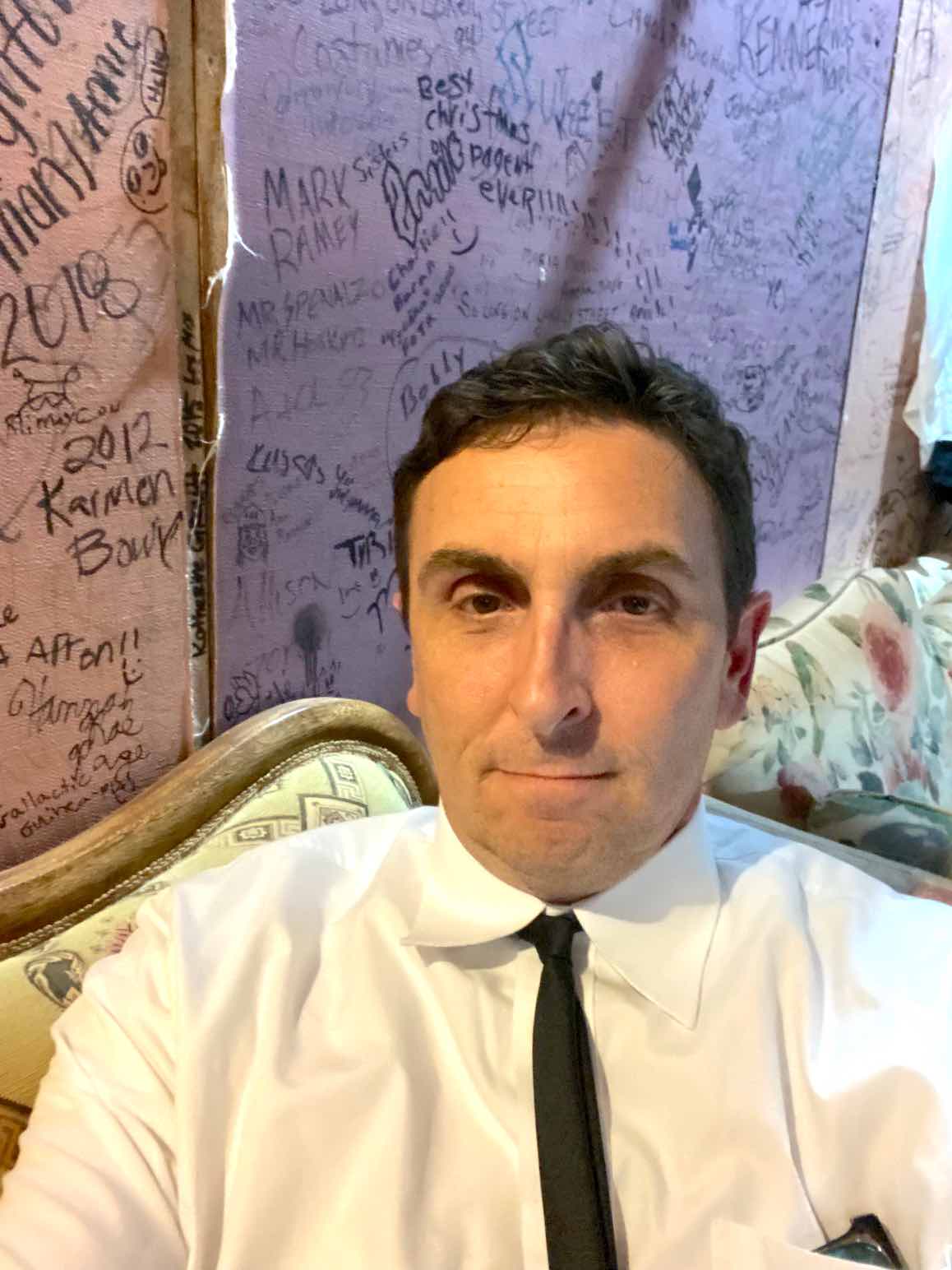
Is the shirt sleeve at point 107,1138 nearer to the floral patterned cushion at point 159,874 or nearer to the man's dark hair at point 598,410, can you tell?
the floral patterned cushion at point 159,874

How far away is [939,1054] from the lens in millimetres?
736

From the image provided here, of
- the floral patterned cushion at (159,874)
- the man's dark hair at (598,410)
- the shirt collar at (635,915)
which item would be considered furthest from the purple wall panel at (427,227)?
the shirt collar at (635,915)

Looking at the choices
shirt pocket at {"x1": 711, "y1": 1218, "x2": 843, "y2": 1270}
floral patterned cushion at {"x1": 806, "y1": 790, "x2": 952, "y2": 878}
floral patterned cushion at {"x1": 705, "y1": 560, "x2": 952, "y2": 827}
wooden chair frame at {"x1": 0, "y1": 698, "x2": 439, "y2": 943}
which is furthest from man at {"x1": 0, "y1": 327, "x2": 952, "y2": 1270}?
floral patterned cushion at {"x1": 705, "y1": 560, "x2": 952, "y2": 827}

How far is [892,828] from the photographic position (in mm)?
1065

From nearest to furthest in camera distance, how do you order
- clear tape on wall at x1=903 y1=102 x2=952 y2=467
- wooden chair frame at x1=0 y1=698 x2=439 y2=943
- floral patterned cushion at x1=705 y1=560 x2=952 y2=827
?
wooden chair frame at x1=0 y1=698 x2=439 y2=943
floral patterned cushion at x1=705 y1=560 x2=952 y2=827
clear tape on wall at x1=903 y1=102 x2=952 y2=467

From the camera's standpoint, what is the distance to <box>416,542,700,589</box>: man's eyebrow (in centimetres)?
70

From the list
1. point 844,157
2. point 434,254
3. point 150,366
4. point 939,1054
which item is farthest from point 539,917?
point 844,157

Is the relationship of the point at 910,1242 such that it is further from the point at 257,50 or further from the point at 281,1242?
the point at 257,50

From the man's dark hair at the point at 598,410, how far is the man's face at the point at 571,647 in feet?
0.06

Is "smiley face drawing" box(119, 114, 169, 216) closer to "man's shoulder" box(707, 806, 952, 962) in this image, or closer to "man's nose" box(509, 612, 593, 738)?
"man's nose" box(509, 612, 593, 738)

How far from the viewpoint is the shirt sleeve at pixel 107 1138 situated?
2.03ft

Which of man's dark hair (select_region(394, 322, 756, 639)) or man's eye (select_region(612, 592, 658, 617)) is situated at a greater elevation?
man's dark hair (select_region(394, 322, 756, 639))

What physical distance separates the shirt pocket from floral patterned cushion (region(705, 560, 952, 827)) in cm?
64
